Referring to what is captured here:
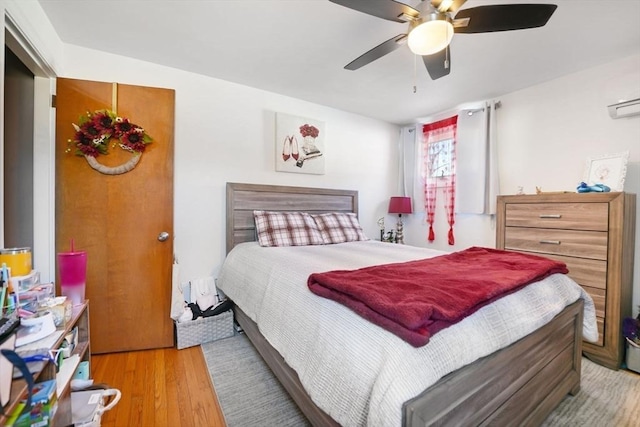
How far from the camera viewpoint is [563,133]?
263cm

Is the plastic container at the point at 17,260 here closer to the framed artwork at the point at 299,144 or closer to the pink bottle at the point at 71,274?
the pink bottle at the point at 71,274

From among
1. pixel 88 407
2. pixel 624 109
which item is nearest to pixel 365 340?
pixel 88 407

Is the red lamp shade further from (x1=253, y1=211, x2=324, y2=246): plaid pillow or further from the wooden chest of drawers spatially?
the wooden chest of drawers

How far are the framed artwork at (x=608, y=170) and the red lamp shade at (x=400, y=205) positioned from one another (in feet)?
5.87

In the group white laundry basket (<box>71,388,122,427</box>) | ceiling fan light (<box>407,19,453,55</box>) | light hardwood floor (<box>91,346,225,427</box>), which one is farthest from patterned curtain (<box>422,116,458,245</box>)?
white laundry basket (<box>71,388,122,427</box>)

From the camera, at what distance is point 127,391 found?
1.63 metres

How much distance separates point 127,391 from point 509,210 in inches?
Answer: 130

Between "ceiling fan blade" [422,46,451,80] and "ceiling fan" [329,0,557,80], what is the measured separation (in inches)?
7.1

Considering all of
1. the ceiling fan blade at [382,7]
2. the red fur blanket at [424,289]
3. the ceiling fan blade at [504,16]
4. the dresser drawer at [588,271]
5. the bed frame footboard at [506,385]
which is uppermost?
the ceiling fan blade at [382,7]

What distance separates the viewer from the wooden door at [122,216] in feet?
6.52

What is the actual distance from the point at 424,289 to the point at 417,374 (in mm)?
373

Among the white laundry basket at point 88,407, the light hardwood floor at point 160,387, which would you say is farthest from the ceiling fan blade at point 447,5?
the white laundry basket at point 88,407

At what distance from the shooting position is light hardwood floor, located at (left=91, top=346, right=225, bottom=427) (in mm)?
1431

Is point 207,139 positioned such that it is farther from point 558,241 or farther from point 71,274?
point 558,241
